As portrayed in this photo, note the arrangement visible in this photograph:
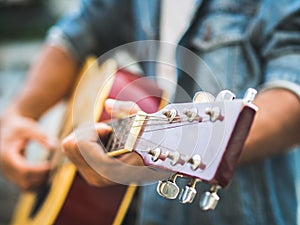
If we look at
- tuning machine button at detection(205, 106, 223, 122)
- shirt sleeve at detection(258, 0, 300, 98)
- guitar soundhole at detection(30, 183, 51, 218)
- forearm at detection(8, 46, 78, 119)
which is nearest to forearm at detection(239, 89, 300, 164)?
shirt sleeve at detection(258, 0, 300, 98)

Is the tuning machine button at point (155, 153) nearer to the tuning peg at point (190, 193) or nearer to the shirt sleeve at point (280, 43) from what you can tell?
the tuning peg at point (190, 193)

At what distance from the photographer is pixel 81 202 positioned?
96 cm

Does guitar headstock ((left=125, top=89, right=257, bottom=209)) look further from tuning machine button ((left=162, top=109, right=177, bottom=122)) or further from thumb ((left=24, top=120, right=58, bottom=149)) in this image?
thumb ((left=24, top=120, right=58, bottom=149))

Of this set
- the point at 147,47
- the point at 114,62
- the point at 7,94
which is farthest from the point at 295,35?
the point at 7,94

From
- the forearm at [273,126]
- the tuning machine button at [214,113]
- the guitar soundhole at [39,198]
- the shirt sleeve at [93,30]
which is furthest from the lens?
the shirt sleeve at [93,30]

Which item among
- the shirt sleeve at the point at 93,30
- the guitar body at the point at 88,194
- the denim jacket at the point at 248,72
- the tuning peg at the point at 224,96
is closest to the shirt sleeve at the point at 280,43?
the denim jacket at the point at 248,72

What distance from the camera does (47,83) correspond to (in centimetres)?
131

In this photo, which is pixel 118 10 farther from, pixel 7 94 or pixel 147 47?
pixel 7 94

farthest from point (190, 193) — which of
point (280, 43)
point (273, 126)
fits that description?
point (280, 43)

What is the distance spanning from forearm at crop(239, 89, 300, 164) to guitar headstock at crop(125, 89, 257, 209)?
0.22 metres

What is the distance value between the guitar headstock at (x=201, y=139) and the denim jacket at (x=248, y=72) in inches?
8.7

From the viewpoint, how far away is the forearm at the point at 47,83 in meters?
1.30

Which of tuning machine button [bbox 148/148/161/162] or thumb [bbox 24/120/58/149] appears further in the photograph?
thumb [bbox 24/120/58/149]

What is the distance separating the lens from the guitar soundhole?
113cm
